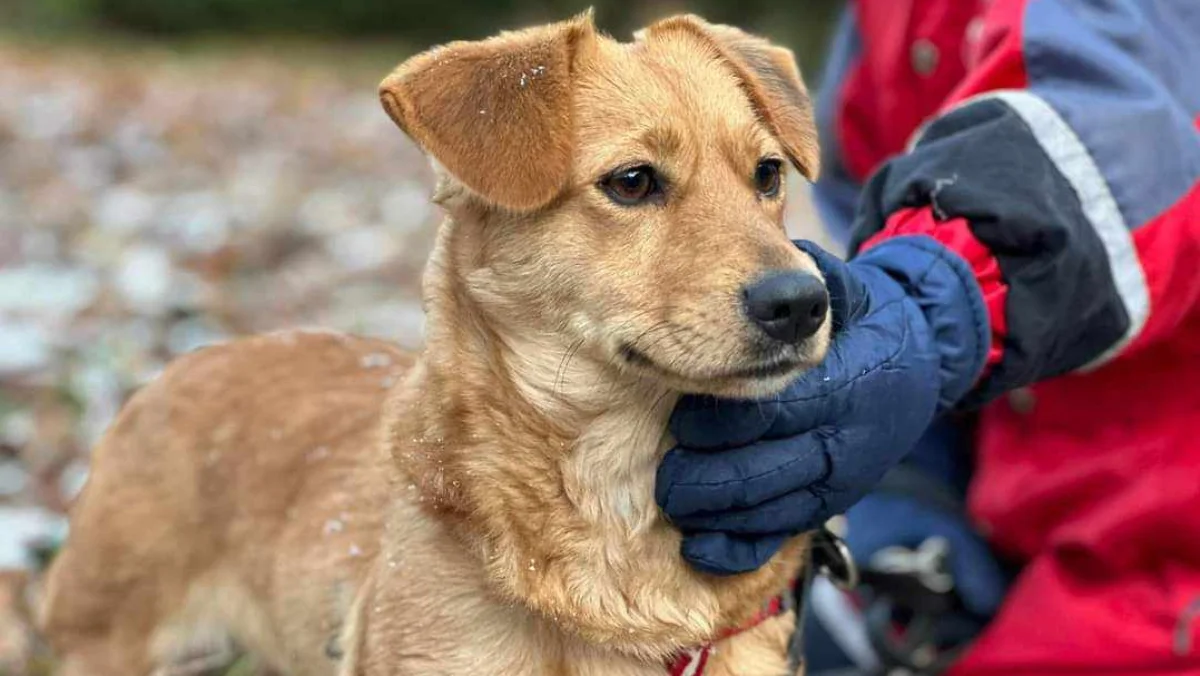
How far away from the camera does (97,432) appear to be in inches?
187

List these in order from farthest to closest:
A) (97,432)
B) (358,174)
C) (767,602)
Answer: (358,174)
(97,432)
(767,602)

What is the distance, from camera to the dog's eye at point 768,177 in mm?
2717

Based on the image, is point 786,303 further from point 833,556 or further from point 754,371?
point 833,556

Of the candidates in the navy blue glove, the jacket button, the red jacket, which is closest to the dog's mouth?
the navy blue glove

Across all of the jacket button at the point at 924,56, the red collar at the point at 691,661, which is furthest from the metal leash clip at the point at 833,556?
the jacket button at the point at 924,56

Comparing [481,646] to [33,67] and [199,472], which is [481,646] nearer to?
[199,472]

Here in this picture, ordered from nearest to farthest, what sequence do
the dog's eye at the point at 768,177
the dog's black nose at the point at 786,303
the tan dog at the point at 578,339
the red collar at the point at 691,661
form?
the dog's black nose at the point at 786,303 < the tan dog at the point at 578,339 < the red collar at the point at 691,661 < the dog's eye at the point at 768,177

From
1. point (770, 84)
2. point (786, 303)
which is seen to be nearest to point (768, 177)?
point (770, 84)

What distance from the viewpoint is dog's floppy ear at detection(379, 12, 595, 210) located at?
2434mm

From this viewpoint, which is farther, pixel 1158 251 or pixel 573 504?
pixel 1158 251

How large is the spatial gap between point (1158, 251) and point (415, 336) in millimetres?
3738

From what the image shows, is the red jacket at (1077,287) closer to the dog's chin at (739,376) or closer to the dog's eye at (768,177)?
the dog's eye at (768,177)

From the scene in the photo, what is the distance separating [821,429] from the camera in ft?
8.25

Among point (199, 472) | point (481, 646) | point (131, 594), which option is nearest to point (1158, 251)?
point (481, 646)
